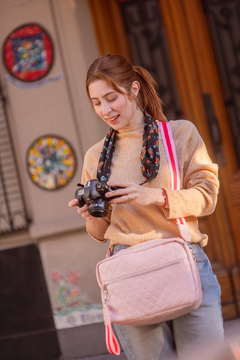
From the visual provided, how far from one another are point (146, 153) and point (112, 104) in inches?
9.8

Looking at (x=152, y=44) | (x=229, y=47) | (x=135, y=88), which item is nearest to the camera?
(x=135, y=88)

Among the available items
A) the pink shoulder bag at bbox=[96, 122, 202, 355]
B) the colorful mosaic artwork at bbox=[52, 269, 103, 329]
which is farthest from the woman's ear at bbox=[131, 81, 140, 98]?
the colorful mosaic artwork at bbox=[52, 269, 103, 329]

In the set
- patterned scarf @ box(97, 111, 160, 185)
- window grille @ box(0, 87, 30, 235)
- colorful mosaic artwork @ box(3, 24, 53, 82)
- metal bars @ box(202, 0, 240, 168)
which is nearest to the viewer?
patterned scarf @ box(97, 111, 160, 185)

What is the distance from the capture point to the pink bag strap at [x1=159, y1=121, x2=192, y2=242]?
62.0 inches

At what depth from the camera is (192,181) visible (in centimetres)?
164

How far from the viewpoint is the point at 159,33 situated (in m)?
3.58

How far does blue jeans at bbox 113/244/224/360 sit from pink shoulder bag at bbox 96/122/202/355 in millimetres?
62

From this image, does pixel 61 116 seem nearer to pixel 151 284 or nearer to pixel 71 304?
pixel 71 304

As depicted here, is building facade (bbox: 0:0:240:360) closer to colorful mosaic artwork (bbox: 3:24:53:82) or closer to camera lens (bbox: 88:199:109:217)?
colorful mosaic artwork (bbox: 3:24:53:82)

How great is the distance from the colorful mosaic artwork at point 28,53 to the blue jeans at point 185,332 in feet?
8.36

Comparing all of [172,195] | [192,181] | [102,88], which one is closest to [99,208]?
[172,195]

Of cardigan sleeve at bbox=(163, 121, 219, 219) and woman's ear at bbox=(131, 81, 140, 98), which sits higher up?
woman's ear at bbox=(131, 81, 140, 98)

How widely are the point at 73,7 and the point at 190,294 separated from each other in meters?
2.83

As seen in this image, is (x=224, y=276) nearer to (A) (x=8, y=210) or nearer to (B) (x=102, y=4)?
(A) (x=8, y=210)
